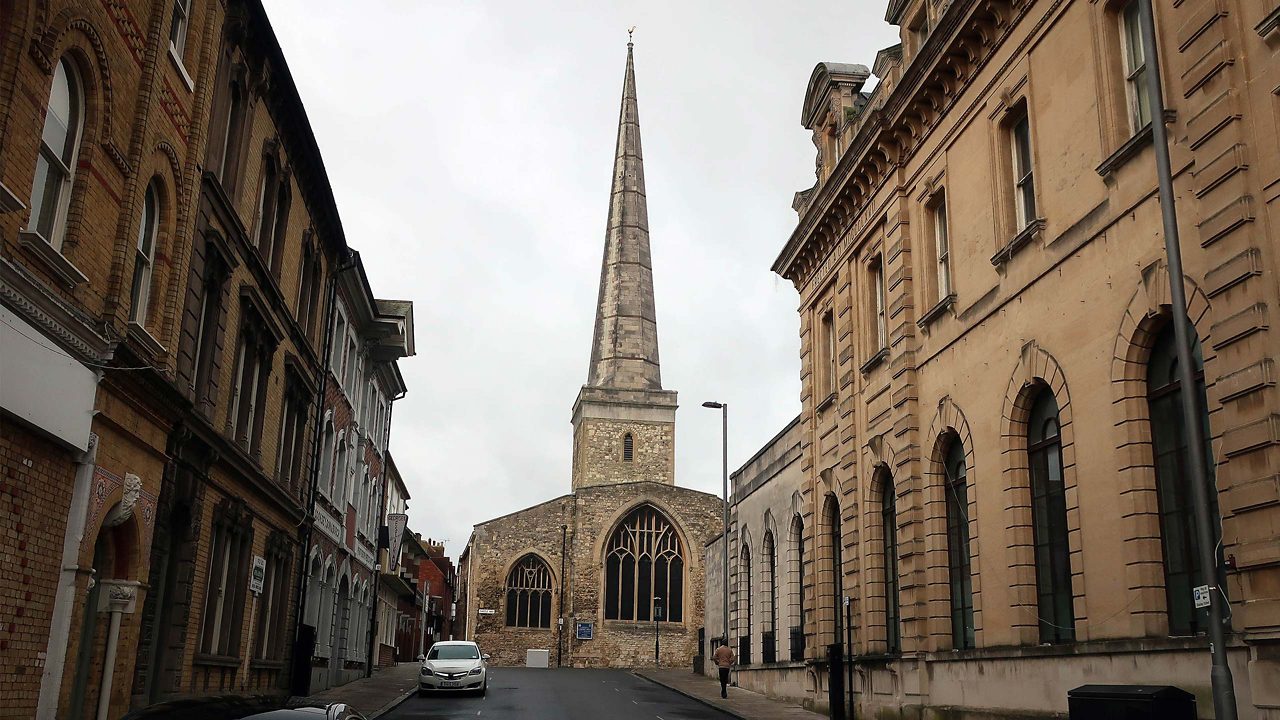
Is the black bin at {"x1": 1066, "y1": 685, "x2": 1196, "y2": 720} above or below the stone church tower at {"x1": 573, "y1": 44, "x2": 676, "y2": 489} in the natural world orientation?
below

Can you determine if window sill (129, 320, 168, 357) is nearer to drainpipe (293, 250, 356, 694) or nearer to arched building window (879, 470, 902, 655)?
drainpipe (293, 250, 356, 694)

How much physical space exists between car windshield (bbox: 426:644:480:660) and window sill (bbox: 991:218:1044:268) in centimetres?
1935

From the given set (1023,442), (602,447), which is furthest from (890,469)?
(602,447)

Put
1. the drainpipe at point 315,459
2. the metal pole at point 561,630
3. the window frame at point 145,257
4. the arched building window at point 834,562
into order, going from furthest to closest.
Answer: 1. the metal pole at point 561,630
2. the drainpipe at point 315,459
3. the arched building window at point 834,562
4. the window frame at point 145,257

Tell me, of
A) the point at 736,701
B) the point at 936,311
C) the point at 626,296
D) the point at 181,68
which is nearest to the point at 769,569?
the point at 736,701

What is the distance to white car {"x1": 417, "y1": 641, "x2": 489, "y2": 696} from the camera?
1155 inches

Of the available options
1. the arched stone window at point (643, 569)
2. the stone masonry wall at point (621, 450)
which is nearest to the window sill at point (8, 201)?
the arched stone window at point (643, 569)

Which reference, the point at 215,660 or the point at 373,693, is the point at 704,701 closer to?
the point at 373,693

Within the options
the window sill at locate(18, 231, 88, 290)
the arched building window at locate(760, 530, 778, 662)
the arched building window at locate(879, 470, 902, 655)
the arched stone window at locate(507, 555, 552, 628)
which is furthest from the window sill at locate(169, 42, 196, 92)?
the arched stone window at locate(507, 555, 552, 628)

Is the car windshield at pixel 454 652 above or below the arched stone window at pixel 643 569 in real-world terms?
below

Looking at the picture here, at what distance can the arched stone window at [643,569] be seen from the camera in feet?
204

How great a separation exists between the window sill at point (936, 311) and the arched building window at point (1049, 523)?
3.02 m

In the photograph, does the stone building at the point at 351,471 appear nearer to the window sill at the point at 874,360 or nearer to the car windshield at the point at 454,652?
the car windshield at the point at 454,652

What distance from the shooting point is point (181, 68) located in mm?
14500
